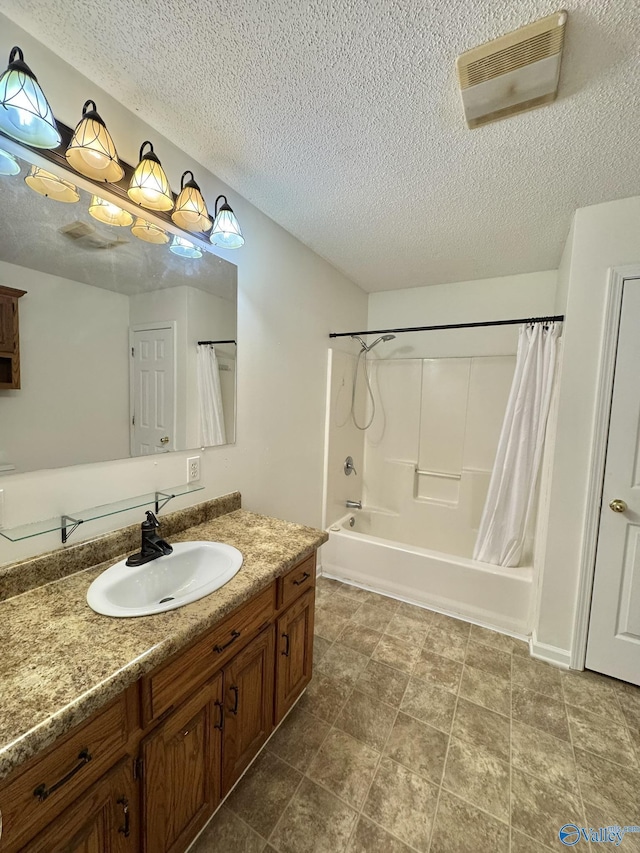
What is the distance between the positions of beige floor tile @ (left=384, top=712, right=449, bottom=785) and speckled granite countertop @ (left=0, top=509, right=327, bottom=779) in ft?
3.04

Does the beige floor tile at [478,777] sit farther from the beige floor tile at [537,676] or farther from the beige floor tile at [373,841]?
the beige floor tile at [537,676]

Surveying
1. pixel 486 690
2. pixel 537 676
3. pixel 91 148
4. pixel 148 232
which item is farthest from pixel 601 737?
pixel 91 148

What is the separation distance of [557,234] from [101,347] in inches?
98.9

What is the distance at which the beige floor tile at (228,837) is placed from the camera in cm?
105

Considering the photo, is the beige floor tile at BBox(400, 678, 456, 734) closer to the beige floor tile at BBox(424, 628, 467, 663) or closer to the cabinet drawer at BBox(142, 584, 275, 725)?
the beige floor tile at BBox(424, 628, 467, 663)

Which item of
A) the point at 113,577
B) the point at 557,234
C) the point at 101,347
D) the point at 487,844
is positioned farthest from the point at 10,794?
the point at 557,234

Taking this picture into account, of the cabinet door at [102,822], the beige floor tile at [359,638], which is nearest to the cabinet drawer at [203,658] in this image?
the cabinet door at [102,822]

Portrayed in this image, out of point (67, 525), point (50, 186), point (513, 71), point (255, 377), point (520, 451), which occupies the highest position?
point (513, 71)

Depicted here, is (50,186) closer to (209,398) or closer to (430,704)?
(209,398)

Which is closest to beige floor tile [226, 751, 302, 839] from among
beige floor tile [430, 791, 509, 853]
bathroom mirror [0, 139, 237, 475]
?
beige floor tile [430, 791, 509, 853]

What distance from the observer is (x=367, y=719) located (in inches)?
58.6

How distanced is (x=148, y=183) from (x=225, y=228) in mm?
336

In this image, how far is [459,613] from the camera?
2.22 metres

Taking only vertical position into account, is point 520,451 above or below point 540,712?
above
